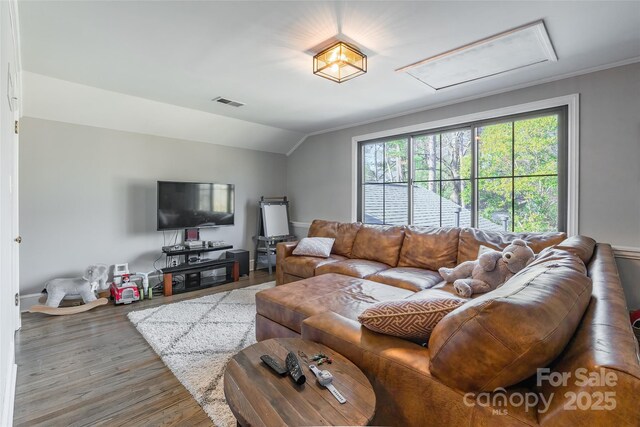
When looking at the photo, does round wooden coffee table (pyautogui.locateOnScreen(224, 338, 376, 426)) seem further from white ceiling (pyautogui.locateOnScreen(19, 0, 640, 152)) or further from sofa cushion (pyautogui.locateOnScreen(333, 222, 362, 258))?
sofa cushion (pyautogui.locateOnScreen(333, 222, 362, 258))

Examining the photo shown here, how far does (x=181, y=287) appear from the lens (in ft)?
13.8

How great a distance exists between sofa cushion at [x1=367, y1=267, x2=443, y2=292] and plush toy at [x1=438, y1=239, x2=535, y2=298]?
385mm

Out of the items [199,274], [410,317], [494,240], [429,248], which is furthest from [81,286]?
[494,240]

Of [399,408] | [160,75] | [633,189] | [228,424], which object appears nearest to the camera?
[399,408]

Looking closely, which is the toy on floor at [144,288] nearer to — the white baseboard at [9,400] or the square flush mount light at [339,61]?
the white baseboard at [9,400]

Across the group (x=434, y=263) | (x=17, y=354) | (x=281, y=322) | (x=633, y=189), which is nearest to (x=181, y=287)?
(x=17, y=354)

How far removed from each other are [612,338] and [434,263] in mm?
2456

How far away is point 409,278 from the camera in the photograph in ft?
9.44

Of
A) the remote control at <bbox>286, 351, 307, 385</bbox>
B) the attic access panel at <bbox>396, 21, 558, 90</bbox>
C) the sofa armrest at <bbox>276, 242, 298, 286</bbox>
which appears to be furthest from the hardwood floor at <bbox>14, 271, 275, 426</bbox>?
the attic access panel at <bbox>396, 21, 558, 90</bbox>

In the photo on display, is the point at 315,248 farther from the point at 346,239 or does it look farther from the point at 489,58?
the point at 489,58

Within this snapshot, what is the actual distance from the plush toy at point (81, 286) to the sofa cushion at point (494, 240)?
414cm

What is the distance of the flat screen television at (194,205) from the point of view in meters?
4.23

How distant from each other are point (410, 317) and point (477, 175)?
288cm

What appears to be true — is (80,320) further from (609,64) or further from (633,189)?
(609,64)
